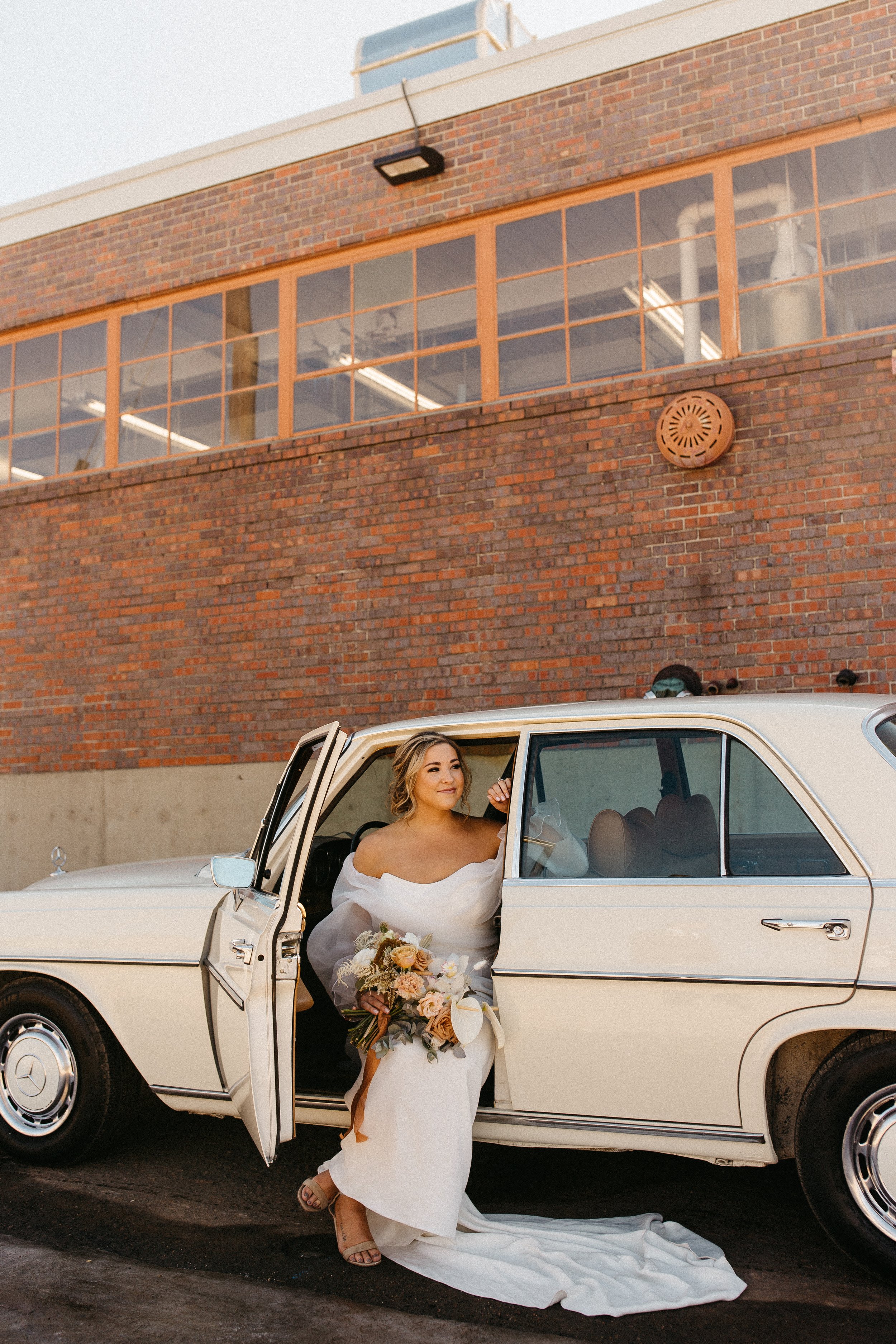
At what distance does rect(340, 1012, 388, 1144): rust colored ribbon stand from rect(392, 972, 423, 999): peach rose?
0.32 ft

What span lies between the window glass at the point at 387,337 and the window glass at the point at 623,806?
541cm

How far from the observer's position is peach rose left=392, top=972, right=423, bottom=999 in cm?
344

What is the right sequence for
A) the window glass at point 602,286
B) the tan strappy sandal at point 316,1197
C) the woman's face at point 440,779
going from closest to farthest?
1. the tan strappy sandal at point 316,1197
2. the woman's face at point 440,779
3. the window glass at point 602,286

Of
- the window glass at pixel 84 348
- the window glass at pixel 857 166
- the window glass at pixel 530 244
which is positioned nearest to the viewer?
the window glass at pixel 857 166

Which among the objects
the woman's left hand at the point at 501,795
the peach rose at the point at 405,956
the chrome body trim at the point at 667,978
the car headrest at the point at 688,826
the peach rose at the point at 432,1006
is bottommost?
the peach rose at the point at 432,1006

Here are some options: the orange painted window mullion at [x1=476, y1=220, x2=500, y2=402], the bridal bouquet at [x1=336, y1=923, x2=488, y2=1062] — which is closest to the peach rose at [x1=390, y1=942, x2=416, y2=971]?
the bridal bouquet at [x1=336, y1=923, x2=488, y2=1062]

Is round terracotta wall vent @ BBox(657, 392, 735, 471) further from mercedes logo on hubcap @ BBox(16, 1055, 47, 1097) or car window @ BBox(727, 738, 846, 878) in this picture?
mercedes logo on hubcap @ BBox(16, 1055, 47, 1097)

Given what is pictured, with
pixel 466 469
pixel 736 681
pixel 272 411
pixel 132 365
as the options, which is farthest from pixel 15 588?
pixel 736 681

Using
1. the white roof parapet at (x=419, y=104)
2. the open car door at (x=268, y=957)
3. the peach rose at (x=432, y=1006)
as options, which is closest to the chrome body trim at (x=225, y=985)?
the open car door at (x=268, y=957)

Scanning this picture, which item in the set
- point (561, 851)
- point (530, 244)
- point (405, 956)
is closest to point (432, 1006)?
point (405, 956)

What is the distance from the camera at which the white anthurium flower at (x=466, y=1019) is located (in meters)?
3.40

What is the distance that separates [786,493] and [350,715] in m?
3.64

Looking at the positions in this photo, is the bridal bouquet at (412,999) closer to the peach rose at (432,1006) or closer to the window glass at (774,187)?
the peach rose at (432,1006)

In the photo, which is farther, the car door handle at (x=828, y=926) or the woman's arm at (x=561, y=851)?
the woman's arm at (x=561, y=851)
